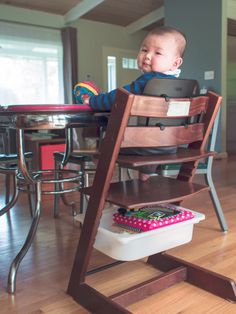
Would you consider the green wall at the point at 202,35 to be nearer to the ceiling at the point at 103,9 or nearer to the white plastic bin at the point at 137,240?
the ceiling at the point at 103,9

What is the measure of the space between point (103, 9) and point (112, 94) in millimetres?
4658

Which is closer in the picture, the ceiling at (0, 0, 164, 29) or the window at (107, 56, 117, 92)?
the ceiling at (0, 0, 164, 29)

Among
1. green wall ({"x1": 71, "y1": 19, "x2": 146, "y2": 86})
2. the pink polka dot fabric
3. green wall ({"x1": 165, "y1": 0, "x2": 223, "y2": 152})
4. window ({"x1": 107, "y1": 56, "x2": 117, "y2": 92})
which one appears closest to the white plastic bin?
the pink polka dot fabric

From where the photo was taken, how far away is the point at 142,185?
1.28 metres

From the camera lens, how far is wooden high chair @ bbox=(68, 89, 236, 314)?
40.9 inches

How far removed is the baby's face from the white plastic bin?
1.83 ft

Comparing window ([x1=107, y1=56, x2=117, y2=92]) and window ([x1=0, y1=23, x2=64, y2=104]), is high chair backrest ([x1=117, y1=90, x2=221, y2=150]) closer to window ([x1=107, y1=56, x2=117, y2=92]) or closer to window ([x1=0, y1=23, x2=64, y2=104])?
window ([x1=0, y1=23, x2=64, y2=104])

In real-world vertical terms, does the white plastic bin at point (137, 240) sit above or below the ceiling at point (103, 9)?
below

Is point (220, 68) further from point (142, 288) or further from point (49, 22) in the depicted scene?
point (142, 288)

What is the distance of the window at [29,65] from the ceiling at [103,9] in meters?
0.30

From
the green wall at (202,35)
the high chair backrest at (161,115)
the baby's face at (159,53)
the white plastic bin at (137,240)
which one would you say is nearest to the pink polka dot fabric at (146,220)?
the white plastic bin at (137,240)

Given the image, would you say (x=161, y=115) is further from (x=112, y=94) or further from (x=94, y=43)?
(x=94, y=43)

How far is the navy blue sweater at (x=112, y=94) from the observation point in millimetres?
1177

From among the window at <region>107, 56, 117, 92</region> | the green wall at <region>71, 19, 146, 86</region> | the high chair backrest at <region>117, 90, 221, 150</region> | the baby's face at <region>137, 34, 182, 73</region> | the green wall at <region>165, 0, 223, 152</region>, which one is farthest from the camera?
the window at <region>107, 56, 117, 92</region>
